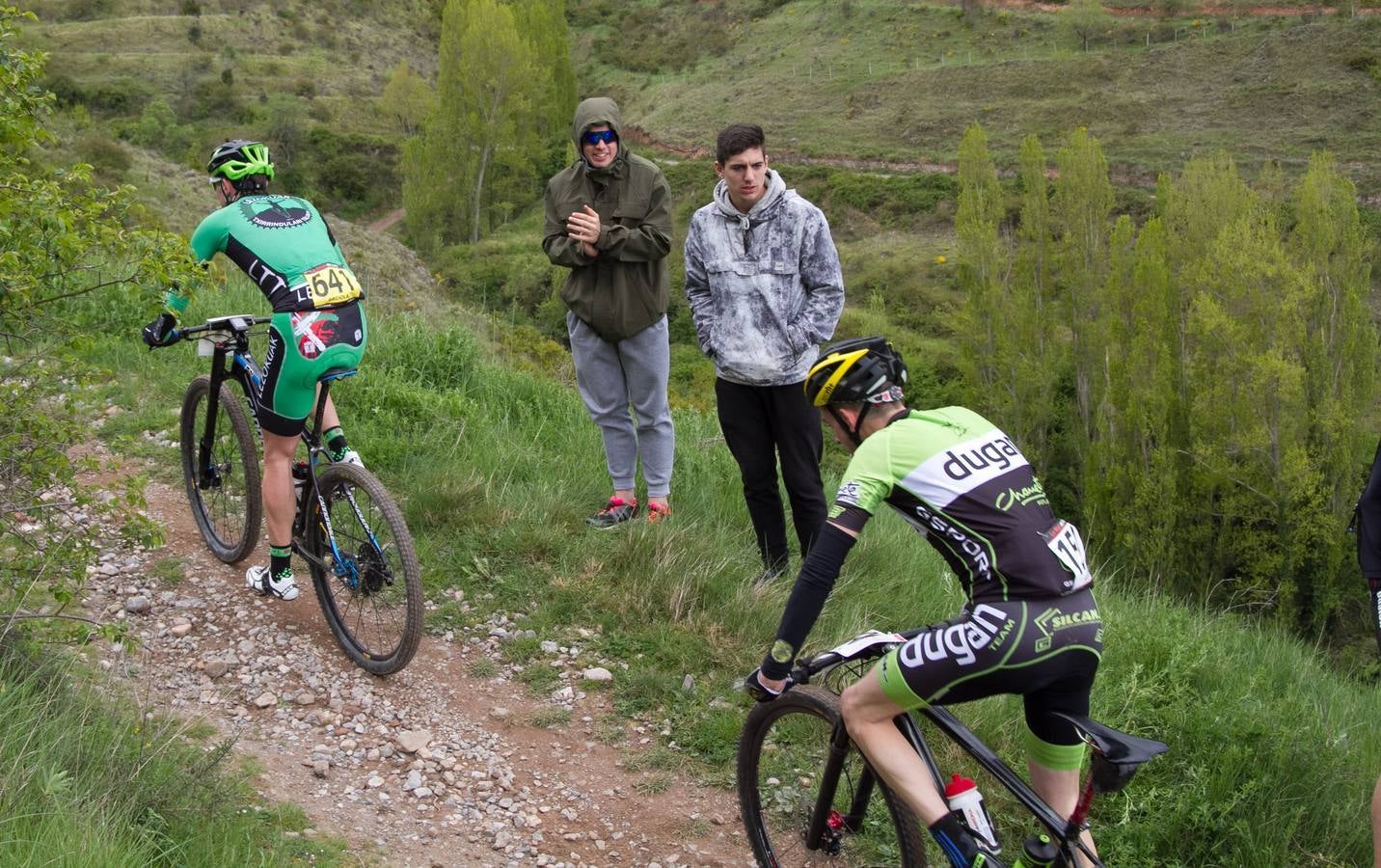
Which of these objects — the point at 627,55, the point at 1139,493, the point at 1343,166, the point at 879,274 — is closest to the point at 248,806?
the point at 1139,493

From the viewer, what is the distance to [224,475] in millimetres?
5648

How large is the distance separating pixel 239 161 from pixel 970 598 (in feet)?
11.5

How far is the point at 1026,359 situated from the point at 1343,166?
872 inches

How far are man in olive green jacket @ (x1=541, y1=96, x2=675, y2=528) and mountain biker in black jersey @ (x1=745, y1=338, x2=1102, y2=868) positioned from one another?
8.42ft

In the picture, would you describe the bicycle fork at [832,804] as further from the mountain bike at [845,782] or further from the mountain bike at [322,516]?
the mountain bike at [322,516]

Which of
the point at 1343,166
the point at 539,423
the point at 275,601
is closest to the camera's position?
the point at 275,601

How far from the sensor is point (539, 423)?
7668 mm

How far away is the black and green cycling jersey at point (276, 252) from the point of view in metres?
4.64

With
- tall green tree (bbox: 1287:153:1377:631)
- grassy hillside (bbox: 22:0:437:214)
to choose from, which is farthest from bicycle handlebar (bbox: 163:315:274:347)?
grassy hillside (bbox: 22:0:437:214)

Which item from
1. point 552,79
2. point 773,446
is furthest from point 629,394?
point 552,79

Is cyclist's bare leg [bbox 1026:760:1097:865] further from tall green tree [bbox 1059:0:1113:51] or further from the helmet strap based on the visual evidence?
tall green tree [bbox 1059:0:1113:51]

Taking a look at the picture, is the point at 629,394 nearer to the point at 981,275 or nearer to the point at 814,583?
the point at 814,583

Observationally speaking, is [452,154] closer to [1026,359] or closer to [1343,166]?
[1026,359]

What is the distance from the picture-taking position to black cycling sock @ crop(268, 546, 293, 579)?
498 cm
